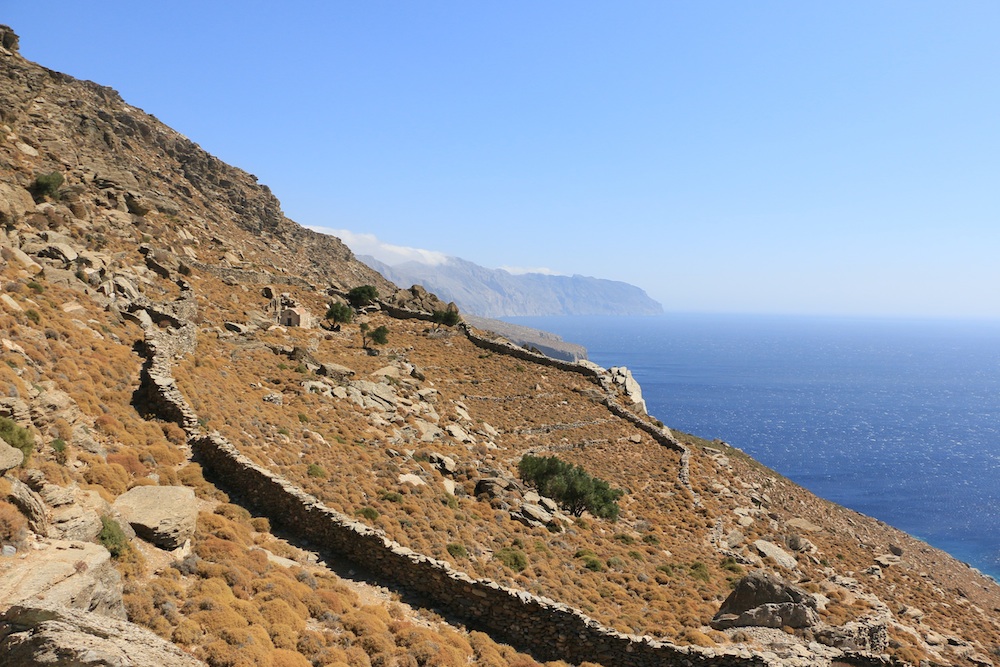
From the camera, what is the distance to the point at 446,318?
2498 inches

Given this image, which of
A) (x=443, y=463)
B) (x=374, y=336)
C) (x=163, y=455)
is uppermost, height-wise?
(x=374, y=336)

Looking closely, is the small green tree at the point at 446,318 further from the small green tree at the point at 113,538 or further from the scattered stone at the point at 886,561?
the small green tree at the point at 113,538

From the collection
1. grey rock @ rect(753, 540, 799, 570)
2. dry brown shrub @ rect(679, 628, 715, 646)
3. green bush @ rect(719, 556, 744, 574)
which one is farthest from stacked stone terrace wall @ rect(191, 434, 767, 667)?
grey rock @ rect(753, 540, 799, 570)

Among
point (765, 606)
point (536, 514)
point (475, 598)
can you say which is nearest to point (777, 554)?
point (765, 606)

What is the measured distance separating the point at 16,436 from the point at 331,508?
28.1 ft

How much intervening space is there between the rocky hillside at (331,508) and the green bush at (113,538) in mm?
54

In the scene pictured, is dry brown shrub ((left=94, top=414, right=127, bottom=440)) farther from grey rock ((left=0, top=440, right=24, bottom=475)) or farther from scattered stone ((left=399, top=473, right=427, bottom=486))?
scattered stone ((left=399, top=473, right=427, bottom=486))

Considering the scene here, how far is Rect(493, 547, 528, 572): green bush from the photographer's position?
19.7m

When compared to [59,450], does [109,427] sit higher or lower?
lower

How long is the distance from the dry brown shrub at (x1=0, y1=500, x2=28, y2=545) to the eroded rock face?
8.01 ft

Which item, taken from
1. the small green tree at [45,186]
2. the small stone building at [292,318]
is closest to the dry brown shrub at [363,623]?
the small stone building at [292,318]

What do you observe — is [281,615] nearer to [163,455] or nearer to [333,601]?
[333,601]

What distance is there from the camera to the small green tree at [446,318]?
6284cm

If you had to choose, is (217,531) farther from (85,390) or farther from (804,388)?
Result: (804,388)
